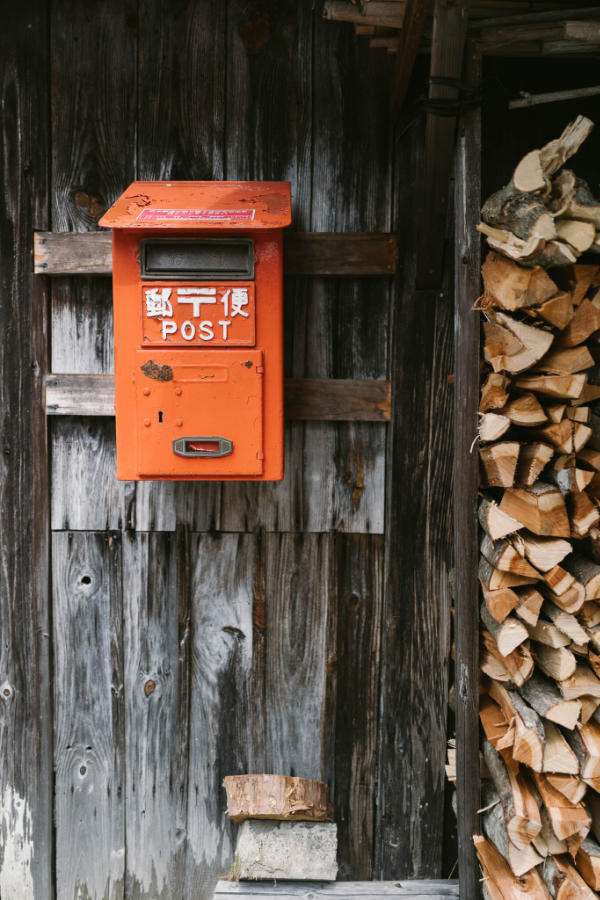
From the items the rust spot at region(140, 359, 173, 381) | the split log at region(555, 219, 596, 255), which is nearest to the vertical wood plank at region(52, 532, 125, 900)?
the rust spot at region(140, 359, 173, 381)

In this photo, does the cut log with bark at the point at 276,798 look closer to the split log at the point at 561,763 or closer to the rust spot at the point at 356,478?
the split log at the point at 561,763

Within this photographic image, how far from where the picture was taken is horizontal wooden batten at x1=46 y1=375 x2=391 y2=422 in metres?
1.98

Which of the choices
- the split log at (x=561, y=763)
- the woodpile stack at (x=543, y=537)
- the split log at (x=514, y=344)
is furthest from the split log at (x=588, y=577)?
the split log at (x=514, y=344)

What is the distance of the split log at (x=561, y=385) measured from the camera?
154 cm

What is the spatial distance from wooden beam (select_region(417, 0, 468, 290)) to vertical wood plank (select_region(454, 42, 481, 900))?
57 millimetres

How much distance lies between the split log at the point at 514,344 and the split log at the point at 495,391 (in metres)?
0.03

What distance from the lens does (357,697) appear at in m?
2.10

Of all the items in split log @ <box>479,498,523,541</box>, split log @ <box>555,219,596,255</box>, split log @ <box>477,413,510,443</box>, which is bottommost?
split log @ <box>479,498,523,541</box>

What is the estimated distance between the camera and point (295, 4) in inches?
75.4

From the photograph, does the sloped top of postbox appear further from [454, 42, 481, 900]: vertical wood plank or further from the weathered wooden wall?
[454, 42, 481, 900]: vertical wood plank

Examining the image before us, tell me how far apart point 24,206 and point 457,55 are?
4.69 ft

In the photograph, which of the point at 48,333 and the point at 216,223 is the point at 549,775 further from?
the point at 48,333

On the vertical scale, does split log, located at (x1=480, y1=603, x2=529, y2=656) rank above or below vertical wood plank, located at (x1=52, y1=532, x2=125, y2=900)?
above

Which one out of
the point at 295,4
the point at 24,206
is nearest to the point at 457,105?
the point at 295,4
